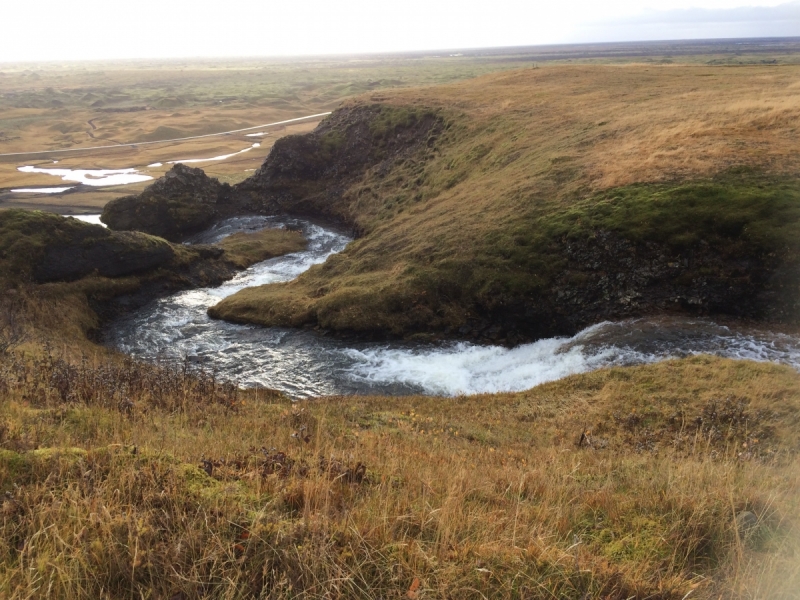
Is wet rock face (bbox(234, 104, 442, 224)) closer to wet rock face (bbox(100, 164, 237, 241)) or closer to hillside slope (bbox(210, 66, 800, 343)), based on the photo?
wet rock face (bbox(100, 164, 237, 241))

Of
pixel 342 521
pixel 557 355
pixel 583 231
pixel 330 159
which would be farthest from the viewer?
pixel 330 159

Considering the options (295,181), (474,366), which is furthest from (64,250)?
(295,181)

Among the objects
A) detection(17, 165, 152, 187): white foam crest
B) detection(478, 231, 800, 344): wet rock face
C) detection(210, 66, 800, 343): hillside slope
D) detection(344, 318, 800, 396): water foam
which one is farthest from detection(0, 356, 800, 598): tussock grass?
detection(17, 165, 152, 187): white foam crest

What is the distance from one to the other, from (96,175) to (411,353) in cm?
7541

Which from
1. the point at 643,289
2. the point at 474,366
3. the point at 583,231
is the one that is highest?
the point at 583,231

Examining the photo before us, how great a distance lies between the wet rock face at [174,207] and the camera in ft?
158

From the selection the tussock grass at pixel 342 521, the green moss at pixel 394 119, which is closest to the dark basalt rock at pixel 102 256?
the tussock grass at pixel 342 521

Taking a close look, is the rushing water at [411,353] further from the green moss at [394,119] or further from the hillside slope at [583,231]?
the green moss at [394,119]

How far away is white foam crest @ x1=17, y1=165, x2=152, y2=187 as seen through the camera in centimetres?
7281

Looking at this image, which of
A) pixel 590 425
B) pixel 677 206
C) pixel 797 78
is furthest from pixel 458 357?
pixel 797 78

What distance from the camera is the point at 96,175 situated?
3068 inches

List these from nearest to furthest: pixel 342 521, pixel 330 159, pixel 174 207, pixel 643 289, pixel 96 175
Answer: pixel 342 521 → pixel 643 289 → pixel 174 207 → pixel 330 159 → pixel 96 175

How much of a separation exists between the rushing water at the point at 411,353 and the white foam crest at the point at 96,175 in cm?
5291

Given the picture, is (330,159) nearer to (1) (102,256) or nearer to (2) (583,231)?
(1) (102,256)
